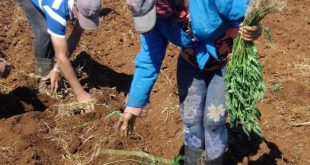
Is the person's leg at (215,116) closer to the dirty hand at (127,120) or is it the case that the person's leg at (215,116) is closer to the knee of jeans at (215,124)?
the knee of jeans at (215,124)

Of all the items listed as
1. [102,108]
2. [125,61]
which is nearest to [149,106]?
[102,108]

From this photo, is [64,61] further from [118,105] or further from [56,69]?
[118,105]

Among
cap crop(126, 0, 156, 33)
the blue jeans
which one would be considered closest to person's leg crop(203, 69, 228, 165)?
the blue jeans

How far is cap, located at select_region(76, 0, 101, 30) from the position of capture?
420 centimetres

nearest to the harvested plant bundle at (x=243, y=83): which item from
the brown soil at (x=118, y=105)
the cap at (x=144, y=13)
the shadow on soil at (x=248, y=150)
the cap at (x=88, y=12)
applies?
the cap at (x=144, y=13)

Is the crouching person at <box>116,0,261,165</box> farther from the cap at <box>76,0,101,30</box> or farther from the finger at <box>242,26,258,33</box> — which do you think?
the cap at <box>76,0,101,30</box>

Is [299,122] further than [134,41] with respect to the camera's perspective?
No

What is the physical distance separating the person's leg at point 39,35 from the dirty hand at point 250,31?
2555 mm

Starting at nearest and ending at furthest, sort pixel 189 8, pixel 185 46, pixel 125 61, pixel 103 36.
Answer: pixel 189 8
pixel 185 46
pixel 125 61
pixel 103 36

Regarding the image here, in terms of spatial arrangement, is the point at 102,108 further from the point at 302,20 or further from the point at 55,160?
the point at 302,20

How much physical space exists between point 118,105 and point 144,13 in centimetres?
216

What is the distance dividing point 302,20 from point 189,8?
3815mm

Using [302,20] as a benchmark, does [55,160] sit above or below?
above

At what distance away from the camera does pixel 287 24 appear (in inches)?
252
